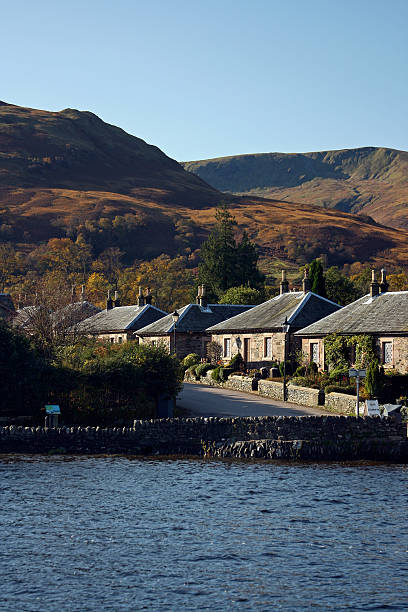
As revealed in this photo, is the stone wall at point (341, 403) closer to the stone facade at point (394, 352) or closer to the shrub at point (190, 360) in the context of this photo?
the stone facade at point (394, 352)

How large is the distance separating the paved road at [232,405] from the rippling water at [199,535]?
25.9ft

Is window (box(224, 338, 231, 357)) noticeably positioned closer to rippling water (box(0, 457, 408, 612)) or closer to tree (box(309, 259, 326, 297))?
tree (box(309, 259, 326, 297))

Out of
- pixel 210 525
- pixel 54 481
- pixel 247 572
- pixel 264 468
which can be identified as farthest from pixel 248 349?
pixel 247 572

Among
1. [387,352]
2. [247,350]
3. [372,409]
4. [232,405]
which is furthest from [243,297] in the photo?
[372,409]

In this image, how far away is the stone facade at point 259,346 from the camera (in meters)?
53.7

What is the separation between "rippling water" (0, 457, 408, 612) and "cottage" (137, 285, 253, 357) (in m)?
30.8

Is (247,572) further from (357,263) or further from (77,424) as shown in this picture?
(357,263)

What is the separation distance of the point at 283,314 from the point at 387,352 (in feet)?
36.5

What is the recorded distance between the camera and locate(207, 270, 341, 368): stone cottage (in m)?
53.9

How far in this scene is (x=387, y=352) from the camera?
4572 cm

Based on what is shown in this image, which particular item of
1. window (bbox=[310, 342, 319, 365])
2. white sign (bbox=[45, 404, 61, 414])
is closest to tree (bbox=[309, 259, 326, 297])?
window (bbox=[310, 342, 319, 365])

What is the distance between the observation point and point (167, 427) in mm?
33281

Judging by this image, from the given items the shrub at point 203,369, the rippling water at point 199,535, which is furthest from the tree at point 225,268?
the rippling water at point 199,535

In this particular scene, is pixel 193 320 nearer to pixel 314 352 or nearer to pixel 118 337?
pixel 118 337
